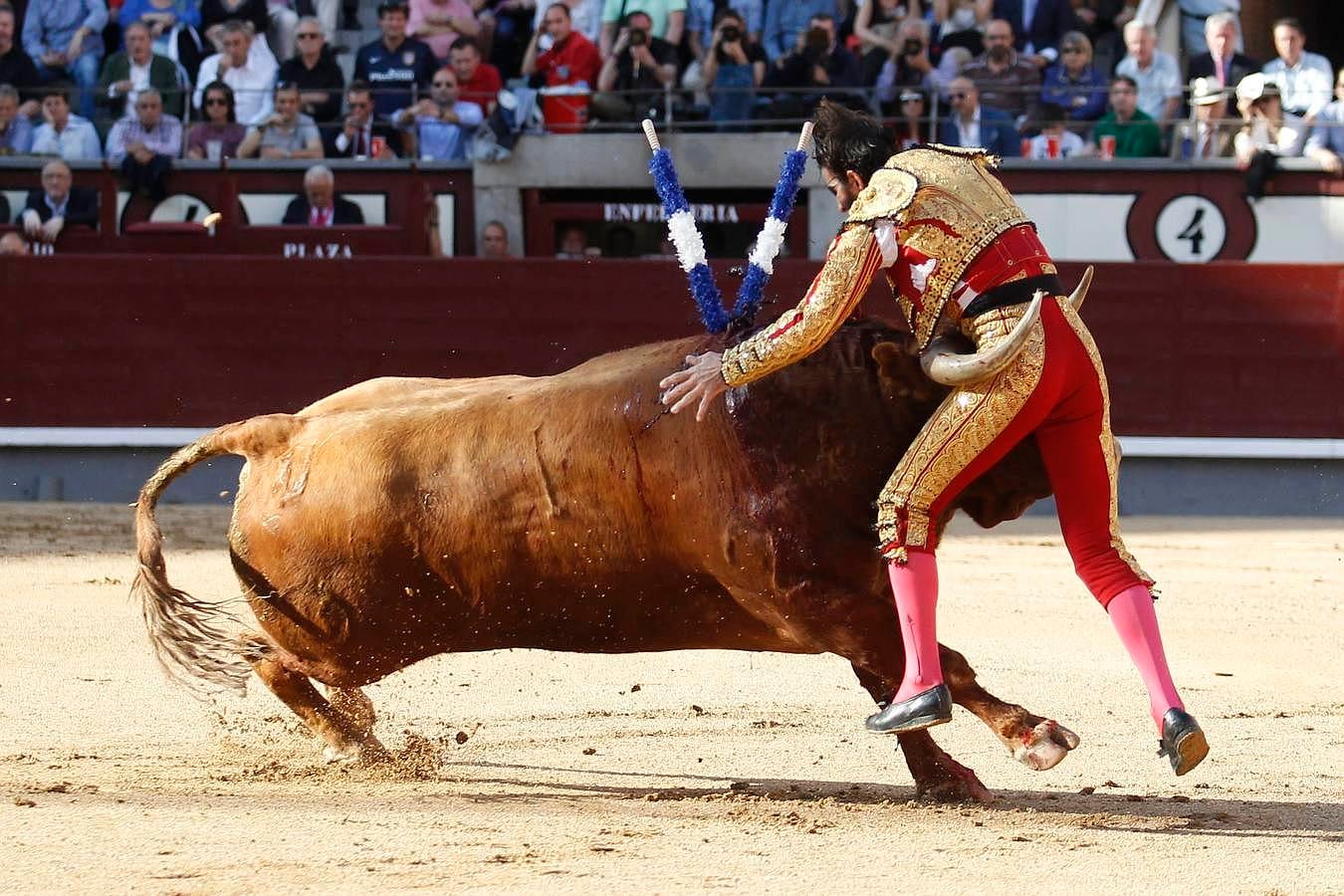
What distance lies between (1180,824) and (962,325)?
966mm

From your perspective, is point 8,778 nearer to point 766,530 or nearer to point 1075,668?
point 766,530

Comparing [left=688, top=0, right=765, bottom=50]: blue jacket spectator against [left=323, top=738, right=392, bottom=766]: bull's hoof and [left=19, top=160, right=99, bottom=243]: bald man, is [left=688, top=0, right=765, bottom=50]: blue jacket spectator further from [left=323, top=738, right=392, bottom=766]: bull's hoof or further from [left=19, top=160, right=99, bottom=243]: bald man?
[left=323, top=738, right=392, bottom=766]: bull's hoof

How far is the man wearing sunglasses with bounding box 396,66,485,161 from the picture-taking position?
959cm

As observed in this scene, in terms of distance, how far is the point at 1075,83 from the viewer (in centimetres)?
942

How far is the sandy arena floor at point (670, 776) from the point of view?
9.88ft

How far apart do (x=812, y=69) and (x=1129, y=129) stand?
1.60 m

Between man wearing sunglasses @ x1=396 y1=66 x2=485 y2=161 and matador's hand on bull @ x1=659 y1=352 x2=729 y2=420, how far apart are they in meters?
6.44

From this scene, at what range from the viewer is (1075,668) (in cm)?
520

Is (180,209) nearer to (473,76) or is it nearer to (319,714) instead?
(473,76)

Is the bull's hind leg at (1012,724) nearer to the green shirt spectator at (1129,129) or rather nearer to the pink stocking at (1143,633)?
the pink stocking at (1143,633)

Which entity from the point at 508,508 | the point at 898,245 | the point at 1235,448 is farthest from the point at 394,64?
the point at 898,245

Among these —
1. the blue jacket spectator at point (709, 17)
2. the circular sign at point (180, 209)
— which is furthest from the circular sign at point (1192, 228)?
the circular sign at point (180, 209)

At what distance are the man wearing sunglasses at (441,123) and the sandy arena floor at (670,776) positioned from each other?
3.79 metres

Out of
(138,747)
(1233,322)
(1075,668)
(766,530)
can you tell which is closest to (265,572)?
(138,747)
